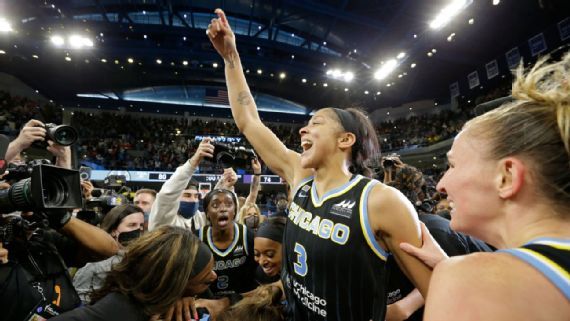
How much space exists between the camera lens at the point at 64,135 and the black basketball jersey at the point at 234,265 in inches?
52.2

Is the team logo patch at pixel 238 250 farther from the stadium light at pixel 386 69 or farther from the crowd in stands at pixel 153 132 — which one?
the stadium light at pixel 386 69

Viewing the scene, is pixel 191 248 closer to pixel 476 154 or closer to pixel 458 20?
pixel 476 154

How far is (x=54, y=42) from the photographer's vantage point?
49.3 feet

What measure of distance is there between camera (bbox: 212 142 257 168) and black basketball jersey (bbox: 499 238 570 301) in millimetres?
2892

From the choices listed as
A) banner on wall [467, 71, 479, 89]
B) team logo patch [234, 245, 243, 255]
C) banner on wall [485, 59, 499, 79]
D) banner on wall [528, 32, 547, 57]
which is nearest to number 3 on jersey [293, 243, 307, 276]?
team logo patch [234, 245, 243, 255]

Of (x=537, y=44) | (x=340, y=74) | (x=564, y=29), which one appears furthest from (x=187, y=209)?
(x=340, y=74)

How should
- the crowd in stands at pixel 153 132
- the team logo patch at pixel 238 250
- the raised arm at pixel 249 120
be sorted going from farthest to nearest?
1. the crowd in stands at pixel 153 132
2. the team logo patch at pixel 238 250
3. the raised arm at pixel 249 120

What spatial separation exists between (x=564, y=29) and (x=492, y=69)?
3897 mm

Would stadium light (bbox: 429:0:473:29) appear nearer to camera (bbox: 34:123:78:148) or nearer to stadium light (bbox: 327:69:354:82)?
stadium light (bbox: 327:69:354:82)

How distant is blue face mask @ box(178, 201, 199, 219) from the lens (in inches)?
154

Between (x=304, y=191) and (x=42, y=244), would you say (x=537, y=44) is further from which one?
(x=42, y=244)

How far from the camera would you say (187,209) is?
3.95 metres

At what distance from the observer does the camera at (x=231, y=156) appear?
327cm

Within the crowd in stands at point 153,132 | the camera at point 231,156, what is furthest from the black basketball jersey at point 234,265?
the crowd in stands at point 153,132
